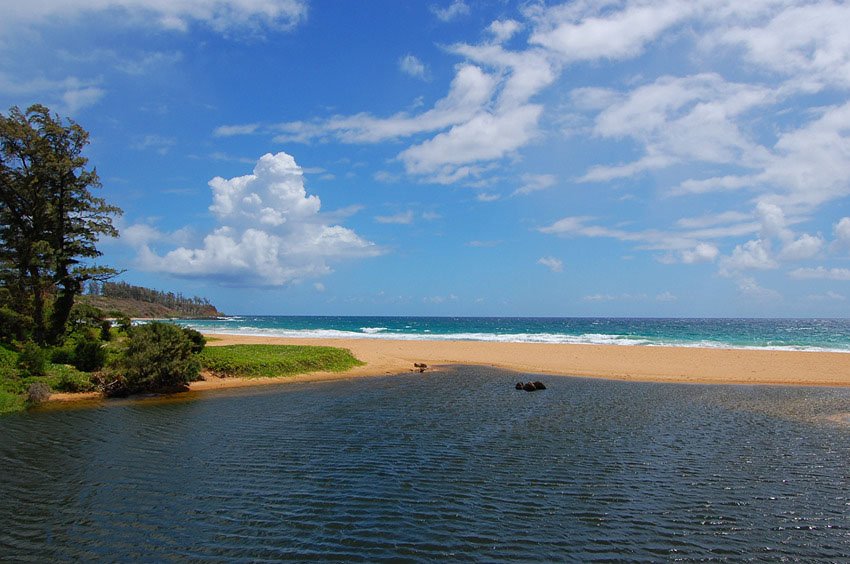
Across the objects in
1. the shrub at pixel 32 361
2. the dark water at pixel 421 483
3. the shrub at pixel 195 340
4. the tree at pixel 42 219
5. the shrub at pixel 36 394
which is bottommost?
the dark water at pixel 421 483

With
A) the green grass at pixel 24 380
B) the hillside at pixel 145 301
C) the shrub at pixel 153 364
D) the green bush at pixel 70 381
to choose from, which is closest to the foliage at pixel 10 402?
the green grass at pixel 24 380

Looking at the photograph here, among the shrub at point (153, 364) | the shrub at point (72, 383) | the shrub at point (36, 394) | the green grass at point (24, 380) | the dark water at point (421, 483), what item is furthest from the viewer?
the shrub at point (153, 364)

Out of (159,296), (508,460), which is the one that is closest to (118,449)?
(508,460)

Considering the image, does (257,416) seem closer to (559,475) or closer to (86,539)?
(86,539)

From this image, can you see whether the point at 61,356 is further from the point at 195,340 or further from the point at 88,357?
the point at 195,340

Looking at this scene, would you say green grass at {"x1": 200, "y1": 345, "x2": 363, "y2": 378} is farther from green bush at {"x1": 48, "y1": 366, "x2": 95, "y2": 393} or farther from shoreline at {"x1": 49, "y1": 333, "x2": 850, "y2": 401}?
green bush at {"x1": 48, "y1": 366, "x2": 95, "y2": 393}

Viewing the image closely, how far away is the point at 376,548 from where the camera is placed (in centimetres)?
936

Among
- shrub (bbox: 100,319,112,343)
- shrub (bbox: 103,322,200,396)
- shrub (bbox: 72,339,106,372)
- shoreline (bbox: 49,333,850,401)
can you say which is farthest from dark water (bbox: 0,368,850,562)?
shrub (bbox: 100,319,112,343)

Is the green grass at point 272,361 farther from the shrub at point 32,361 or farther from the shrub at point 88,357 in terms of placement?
the shrub at point 32,361

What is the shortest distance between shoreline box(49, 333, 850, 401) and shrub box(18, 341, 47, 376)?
221cm

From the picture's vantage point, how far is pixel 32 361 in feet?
81.3

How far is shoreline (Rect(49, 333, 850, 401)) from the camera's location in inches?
1308

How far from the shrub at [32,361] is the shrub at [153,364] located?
3.16 meters

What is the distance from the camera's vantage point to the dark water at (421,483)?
9.56 metres
